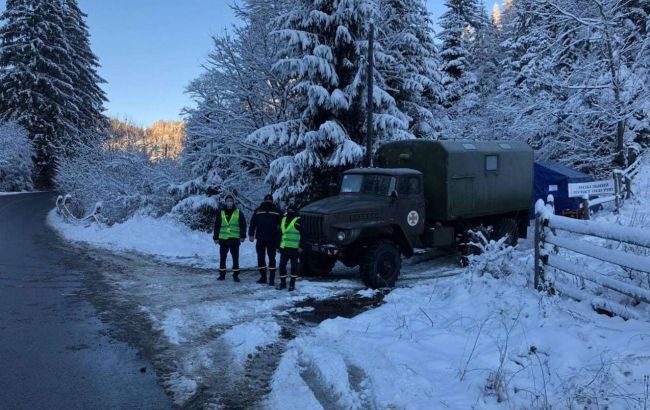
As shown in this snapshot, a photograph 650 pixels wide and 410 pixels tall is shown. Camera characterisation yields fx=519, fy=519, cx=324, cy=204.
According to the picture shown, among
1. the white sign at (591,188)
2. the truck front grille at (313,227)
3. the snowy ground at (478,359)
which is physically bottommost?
the snowy ground at (478,359)

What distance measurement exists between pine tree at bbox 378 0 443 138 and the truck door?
11.1 m

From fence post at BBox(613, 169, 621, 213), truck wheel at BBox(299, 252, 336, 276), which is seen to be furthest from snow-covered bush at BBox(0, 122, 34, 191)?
fence post at BBox(613, 169, 621, 213)

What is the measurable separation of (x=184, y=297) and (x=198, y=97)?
11.8 meters

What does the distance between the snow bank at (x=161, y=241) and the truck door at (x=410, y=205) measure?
4143mm

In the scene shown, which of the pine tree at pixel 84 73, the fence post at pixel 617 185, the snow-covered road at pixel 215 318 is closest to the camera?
the snow-covered road at pixel 215 318

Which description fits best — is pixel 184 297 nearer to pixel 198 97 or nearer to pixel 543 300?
pixel 543 300

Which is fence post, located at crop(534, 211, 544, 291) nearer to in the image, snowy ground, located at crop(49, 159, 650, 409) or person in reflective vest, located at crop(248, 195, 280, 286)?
snowy ground, located at crop(49, 159, 650, 409)

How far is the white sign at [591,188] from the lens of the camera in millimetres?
16438

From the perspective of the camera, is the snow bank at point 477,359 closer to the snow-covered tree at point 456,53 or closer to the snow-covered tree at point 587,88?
the snow-covered tree at point 587,88

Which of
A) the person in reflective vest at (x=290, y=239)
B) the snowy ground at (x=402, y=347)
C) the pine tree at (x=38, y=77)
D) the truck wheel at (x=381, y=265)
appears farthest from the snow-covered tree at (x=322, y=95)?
the pine tree at (x=38, y=77)

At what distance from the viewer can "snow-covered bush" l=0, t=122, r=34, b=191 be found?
41594 mm

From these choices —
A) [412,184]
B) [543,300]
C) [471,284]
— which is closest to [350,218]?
[412,184]

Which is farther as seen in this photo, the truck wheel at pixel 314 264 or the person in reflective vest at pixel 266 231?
the truck wheel at pixel 314 264

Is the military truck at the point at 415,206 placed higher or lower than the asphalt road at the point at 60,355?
higher
